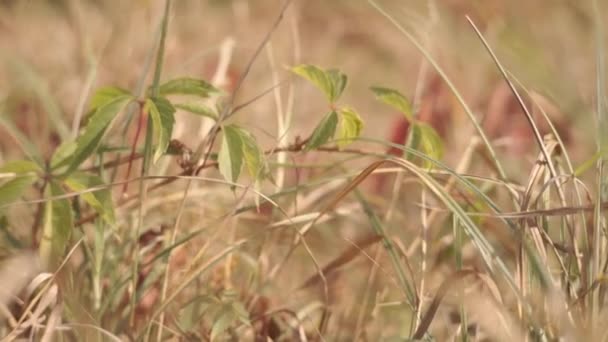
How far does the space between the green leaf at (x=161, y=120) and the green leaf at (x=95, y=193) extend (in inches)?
3.0

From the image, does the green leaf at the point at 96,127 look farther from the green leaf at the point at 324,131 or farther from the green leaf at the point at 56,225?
the green leaf at the point at 324,131

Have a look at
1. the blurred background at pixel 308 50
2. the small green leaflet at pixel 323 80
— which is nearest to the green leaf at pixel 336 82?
the small green leaflet at pixel 323 80

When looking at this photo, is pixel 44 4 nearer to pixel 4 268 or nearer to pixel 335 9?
pixel 335 9

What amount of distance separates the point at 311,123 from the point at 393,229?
2.84 ft

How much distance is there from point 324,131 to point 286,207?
0.51 metres

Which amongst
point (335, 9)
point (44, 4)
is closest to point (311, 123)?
point (335, 9)

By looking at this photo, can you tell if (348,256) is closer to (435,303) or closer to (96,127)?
(435,303)

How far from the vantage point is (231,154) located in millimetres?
1105

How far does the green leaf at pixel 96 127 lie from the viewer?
1.12 meters

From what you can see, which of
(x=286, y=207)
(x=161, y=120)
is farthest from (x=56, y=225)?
(x=286, y=207)

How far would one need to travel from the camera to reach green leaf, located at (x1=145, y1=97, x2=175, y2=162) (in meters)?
1.09

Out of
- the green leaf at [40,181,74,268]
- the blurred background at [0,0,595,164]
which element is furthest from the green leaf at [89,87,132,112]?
the blurred background at [0,0,595,164]

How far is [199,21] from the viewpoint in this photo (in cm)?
280

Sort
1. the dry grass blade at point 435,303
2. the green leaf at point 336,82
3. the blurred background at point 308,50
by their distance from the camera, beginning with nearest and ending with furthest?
the dry grass blade at point 435,303 < the green leaf at point 336,82 < the blurred background at point 308,50
